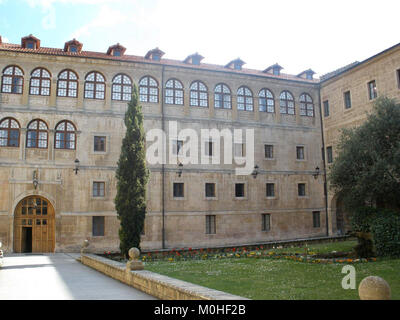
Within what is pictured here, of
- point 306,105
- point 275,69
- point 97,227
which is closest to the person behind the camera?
point 97,227

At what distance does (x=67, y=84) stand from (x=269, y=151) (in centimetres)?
1517

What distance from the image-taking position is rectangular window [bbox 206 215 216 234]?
27203 mm

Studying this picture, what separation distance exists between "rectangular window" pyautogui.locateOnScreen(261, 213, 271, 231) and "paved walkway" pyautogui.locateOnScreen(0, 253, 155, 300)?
53.0 ft

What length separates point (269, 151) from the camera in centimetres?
2980

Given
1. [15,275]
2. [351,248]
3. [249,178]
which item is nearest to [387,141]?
[351,248]

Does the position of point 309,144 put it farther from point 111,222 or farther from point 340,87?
point 111,222

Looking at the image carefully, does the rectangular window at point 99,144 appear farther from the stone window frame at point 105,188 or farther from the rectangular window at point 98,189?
the rectangular window at point 98,189

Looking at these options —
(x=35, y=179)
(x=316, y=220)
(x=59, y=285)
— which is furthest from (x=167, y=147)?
(x=59, y=285)

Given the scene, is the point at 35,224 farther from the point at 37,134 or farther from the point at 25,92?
the point at 25,92

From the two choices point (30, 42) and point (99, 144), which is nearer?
point (99, 144)

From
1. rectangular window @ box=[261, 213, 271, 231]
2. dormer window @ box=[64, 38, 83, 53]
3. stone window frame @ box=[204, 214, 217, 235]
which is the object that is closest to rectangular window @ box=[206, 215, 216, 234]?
stone window frame @ box=[204, 214, 217, 235]

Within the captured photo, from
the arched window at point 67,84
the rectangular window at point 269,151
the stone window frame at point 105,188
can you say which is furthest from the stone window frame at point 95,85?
the rectangular window at point 269,151

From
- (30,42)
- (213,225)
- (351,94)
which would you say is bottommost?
(213,225)
